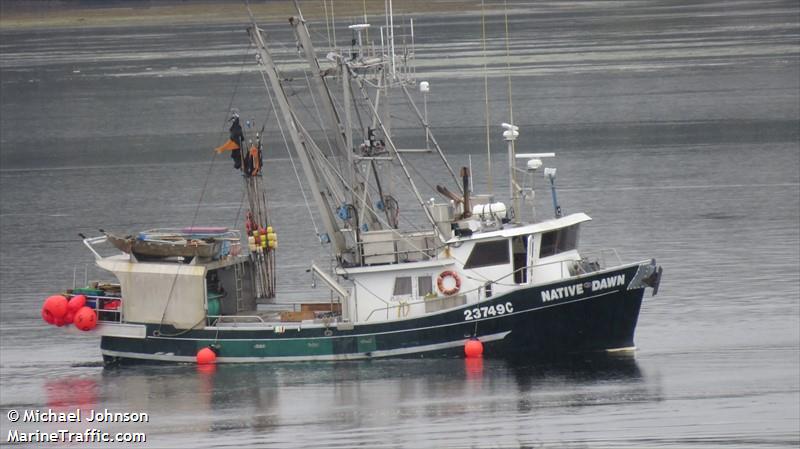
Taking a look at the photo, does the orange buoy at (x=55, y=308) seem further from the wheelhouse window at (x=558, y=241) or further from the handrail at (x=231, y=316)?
the wheelhouse window at (x=558, y=241)

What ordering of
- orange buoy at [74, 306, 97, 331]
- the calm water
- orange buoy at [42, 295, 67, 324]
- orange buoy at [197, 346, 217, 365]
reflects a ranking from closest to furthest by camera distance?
1. the calm water
2. orange buoy at [197, 346, 217, 365]
3. orange buoy at [74, 306, 97, 331]
4. orange buoy at [42, 295, 67, 324]

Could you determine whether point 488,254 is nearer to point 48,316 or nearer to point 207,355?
point 207,355

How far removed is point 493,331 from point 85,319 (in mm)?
9447

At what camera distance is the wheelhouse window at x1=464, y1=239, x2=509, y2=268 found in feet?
116

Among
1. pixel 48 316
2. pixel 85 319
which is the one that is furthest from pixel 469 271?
pixel 48 316

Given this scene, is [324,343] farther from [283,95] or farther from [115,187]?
[115,187]

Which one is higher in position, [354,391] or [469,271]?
[469,271]

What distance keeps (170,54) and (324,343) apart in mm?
109172

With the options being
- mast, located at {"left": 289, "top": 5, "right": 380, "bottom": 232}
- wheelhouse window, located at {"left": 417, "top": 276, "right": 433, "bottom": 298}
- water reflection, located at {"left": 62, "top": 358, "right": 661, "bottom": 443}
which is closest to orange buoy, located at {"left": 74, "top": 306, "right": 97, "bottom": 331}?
water reflection, located at {"left": 62, "top": 358, "right": 661, "bottom": 443}

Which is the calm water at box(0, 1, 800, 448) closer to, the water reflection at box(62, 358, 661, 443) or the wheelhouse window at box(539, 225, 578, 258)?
the water reflection at box(62, 358, 661, 443)

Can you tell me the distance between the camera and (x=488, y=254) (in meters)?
35.3

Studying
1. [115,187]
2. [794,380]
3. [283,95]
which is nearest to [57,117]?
[115,187]

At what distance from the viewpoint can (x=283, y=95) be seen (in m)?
37.0

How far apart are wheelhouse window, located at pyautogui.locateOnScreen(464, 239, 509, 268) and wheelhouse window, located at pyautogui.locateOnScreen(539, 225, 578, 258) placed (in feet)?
2.73
